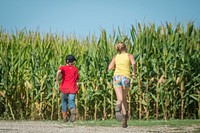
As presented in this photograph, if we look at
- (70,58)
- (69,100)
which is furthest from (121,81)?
(69,100)

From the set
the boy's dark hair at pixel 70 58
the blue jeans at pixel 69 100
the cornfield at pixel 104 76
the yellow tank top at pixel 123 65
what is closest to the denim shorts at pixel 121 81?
the yellow tank top at pixel 123 65

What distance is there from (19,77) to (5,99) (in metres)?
1.10

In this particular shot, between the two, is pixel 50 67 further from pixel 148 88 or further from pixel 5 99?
pixel 148 88

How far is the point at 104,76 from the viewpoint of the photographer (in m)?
19.5

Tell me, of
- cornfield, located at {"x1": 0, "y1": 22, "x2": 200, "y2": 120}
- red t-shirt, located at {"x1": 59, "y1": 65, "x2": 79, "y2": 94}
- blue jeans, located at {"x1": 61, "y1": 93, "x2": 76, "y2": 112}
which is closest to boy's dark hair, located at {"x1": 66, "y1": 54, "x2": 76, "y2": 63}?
red t-shirt, located at {"x1": 59, "y1": 65, "x2": 79, "y2": 94}

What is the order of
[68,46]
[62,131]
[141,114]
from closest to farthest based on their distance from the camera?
[62,131]
[141,114]
[68,46]

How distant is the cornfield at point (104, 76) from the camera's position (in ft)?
62.1

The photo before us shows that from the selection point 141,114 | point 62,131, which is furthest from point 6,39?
point 62,131

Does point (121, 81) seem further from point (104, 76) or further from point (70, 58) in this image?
point (104, 76)

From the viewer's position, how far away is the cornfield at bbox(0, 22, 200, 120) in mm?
18922

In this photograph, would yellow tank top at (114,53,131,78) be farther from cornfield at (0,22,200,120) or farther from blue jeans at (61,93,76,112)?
cornfield at (0,22,200,120)

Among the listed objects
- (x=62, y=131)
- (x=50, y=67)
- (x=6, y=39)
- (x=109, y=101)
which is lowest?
(x=62, y=131)

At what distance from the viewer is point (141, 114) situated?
18859 mm

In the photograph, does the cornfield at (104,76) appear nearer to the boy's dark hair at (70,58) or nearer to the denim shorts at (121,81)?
the boy's dark hair at (70,58)
